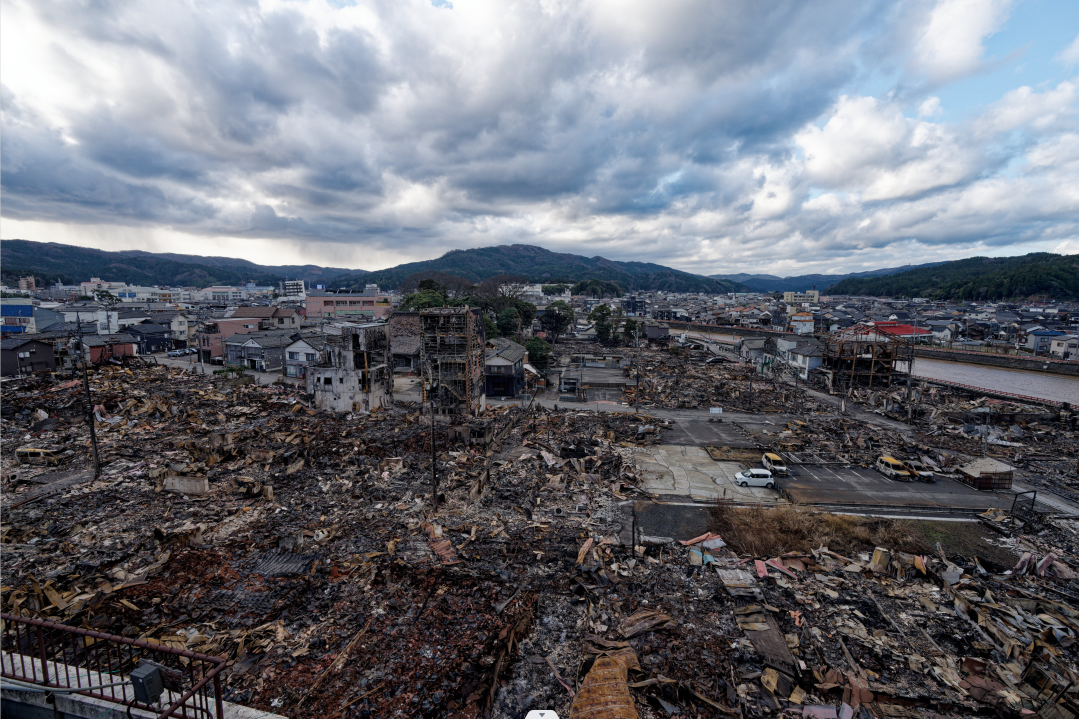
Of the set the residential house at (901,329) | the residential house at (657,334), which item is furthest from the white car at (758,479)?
the residential house at (657,334)

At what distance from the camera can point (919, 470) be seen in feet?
69.1

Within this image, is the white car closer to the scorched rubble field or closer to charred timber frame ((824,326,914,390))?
the scorched rubble field

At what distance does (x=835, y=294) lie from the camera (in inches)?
7269

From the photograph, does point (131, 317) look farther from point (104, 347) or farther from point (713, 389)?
point (713, 389)

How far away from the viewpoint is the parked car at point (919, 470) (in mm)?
20531

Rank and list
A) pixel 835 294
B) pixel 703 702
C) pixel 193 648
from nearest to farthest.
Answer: pixel 703 702
pixel 193 648
pixel 835 294

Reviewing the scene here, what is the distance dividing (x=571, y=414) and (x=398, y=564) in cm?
1961

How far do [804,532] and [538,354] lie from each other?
33.1 metres

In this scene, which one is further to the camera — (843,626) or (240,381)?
(240,381)

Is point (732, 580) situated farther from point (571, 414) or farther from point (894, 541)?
point (571, 414)

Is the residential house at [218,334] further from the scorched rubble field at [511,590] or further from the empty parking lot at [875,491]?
the empty parking lot at [875,491]

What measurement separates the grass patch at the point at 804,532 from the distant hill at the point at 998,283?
14349 cm

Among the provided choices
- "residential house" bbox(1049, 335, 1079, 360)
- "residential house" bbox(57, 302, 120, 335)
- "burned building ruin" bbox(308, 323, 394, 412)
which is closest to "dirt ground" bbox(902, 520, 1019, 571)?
"burned building ruin" bbox(308, 323, 394, 412)

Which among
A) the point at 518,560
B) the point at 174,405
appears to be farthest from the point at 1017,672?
the point at 174,405
